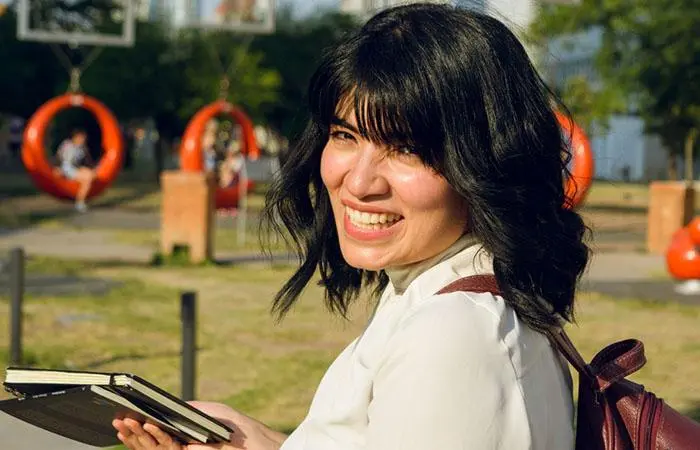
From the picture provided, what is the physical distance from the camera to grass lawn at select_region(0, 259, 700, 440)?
28.1ft

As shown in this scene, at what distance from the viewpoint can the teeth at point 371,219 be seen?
220 centimetres

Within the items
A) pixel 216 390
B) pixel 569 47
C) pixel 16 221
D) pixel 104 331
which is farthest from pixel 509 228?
pixel 569 47

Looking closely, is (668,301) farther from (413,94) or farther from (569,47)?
(569,47)

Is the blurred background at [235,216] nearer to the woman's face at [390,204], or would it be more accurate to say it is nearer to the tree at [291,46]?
the tree at [291,46]

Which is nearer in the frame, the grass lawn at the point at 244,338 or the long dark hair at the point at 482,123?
the long dark hair at the point at 482,123

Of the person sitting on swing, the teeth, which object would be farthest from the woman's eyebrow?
the person sitting on swing

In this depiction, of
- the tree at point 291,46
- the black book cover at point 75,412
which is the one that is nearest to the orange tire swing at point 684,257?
the black book cover at point 75,412

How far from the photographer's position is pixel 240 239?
2011 cm

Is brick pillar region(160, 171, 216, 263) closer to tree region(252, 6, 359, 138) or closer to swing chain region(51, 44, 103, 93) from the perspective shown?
swing chain region(51, 44, 103, 93)

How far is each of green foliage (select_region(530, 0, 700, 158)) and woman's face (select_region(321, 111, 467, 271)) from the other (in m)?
21.7

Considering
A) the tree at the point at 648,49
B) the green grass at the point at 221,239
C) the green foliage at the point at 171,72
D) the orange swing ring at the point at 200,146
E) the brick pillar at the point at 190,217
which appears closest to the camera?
the brick pillar at the point at 190,217

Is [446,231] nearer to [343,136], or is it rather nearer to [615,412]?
[343,136]

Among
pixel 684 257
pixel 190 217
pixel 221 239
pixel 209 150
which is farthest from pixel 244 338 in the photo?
pixel 209 150

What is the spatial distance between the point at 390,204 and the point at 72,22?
24.4 meters
